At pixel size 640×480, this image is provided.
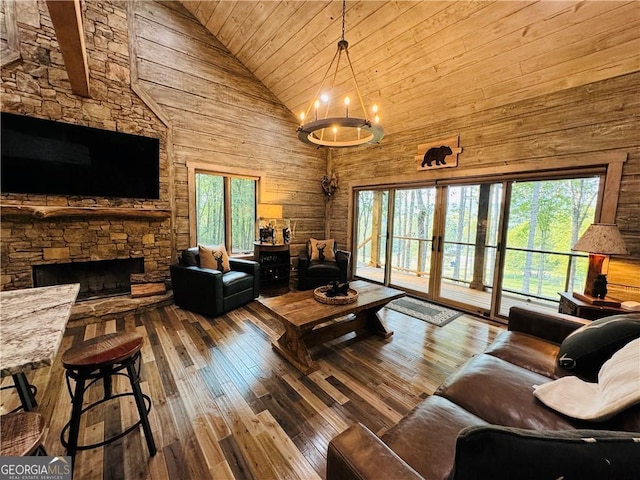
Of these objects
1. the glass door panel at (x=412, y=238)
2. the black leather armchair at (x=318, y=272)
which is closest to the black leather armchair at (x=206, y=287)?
the black leather armchair at (x=318, y=272)

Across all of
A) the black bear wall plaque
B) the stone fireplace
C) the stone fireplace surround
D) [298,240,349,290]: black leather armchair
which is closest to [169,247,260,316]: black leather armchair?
the stone fireplace surround

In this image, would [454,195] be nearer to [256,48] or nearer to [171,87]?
[256,48]

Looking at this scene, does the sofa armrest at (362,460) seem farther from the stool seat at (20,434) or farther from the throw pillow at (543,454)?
the stool seat at (20,434)

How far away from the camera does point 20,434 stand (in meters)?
0.90

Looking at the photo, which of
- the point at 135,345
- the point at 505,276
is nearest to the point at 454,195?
the point at 505,276

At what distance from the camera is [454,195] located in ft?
13.0

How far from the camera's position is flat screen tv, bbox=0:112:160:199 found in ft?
9.38

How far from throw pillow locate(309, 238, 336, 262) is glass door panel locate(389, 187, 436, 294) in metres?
1.19

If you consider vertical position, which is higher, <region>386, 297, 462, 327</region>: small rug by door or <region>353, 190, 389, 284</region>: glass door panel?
<region>353, 190, 389, 284</region>: glass door panel

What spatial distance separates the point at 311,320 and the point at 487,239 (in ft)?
10.1

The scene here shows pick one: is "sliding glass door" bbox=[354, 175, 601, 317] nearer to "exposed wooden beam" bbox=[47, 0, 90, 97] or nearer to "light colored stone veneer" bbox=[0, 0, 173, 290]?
"light colored stone veneer" bbox=[0, 0, 173, 290]

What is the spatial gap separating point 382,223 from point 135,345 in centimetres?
440

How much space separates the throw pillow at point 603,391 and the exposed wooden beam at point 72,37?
154 inches

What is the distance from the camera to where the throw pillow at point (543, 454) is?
0.54 metres
